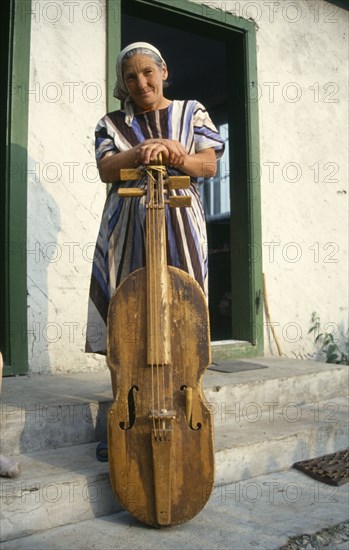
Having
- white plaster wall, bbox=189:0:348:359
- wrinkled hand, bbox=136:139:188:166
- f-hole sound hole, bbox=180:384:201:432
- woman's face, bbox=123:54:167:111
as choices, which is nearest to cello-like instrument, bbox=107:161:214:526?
f-hole sound hole, bbox=180:384:201:432

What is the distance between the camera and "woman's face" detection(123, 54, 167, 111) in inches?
88.8

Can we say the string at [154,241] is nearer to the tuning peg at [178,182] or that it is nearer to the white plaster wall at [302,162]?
the tuning peg at [178,182]

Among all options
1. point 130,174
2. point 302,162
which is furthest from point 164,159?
point 302,162

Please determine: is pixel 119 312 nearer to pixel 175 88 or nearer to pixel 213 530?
pixel 213 530

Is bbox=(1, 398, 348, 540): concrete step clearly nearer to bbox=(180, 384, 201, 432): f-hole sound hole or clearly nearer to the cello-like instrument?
the cello-like instrument

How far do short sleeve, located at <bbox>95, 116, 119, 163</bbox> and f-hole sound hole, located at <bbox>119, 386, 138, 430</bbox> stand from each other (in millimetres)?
1018

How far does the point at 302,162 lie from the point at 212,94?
3.15 meters

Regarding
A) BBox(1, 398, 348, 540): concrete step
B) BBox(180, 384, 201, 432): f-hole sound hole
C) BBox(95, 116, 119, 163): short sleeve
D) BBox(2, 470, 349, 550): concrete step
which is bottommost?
BBox(2, 470, 349, 550): concrete step

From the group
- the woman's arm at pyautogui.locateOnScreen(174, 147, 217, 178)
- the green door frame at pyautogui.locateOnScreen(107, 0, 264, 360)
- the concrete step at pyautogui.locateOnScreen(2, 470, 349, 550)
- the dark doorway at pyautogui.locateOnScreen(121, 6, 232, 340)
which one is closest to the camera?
the concrete step at pyautogui.locateOnScreen(2, 470, 349, 550)

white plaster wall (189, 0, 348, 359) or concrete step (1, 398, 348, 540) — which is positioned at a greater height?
white plaster wall (189, 0, 348, 359)

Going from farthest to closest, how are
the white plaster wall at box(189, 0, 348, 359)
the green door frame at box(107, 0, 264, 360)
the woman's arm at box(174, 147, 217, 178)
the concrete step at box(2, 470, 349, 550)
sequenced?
the white plaster wall at box(189, 0, 348, 359), the green door frame at box(107, 0, 264, 360), the woman's arm at box(174, 147, 217, 178), the concrete step at box(2, 470, 349, 550)

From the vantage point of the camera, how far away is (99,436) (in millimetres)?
2732

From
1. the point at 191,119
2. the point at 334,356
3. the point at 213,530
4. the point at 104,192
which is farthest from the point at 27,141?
the point at 334,356

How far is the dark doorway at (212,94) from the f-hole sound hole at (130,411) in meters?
3.98
